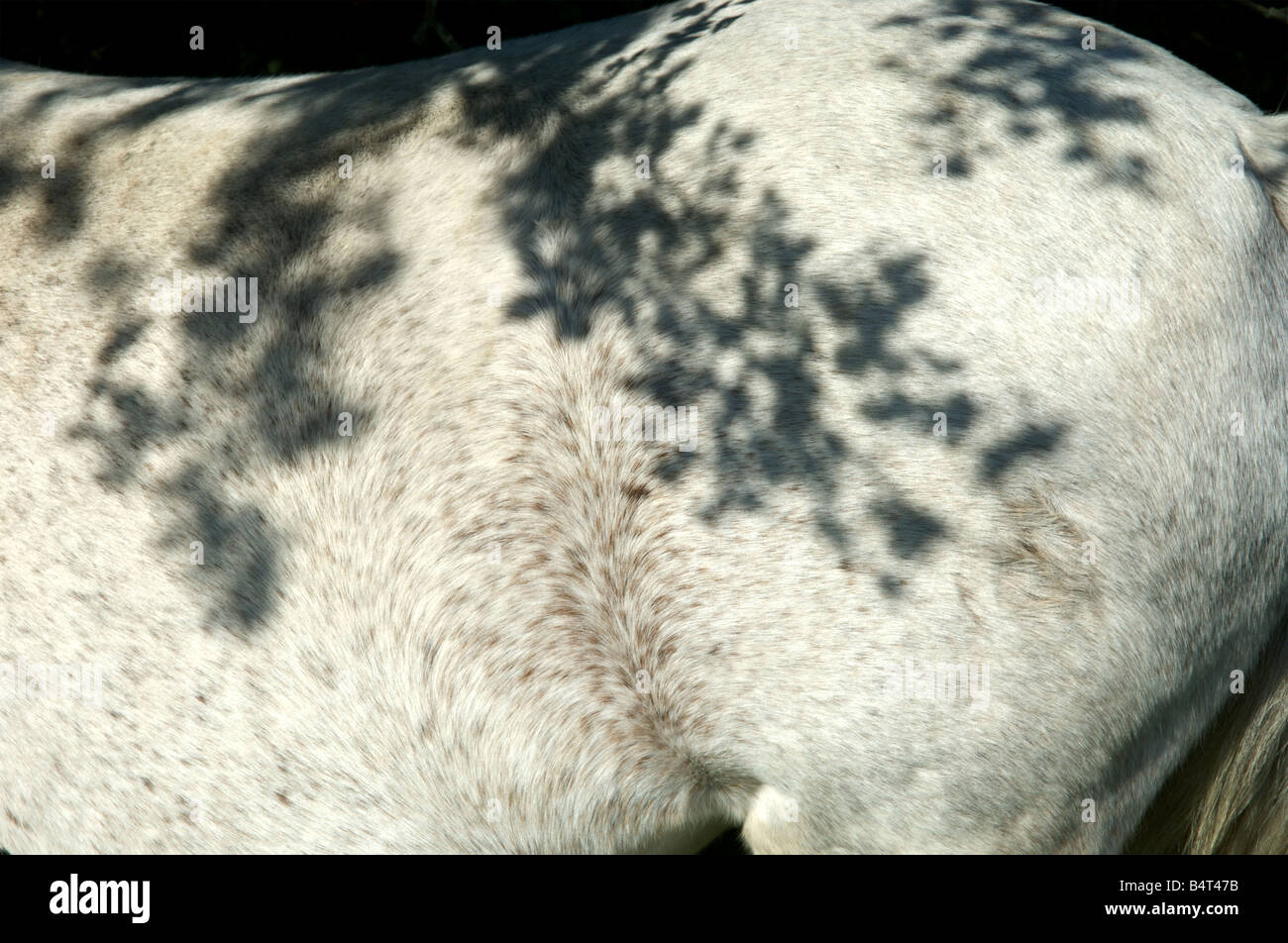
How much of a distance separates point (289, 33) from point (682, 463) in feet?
10.7

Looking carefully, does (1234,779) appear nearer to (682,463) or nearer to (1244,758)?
(1244,758)

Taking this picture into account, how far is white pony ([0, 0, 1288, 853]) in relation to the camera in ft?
6.03

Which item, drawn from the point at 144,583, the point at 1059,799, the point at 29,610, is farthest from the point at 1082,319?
the point at 29,610

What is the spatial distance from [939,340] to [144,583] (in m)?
1.66

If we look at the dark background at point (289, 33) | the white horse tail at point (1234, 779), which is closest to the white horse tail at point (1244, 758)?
the white horse tail at point (1234, 779)

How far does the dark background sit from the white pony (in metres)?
2.08

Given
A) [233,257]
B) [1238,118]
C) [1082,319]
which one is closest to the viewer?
[1082,319]

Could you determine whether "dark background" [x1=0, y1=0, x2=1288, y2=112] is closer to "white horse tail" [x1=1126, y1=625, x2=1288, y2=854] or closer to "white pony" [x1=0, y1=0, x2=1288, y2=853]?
"white pony" [x1=0, y1=0, x2=1288, y2=853]

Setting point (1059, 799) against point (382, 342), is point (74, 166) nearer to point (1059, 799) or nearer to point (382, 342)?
point (382, 342)

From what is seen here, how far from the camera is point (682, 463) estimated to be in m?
1.92

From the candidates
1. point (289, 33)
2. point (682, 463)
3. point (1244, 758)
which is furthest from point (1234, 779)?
point (289, 33)

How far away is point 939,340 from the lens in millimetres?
1852

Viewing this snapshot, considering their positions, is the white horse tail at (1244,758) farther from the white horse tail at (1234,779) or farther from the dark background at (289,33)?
the dark background at (289,33)
